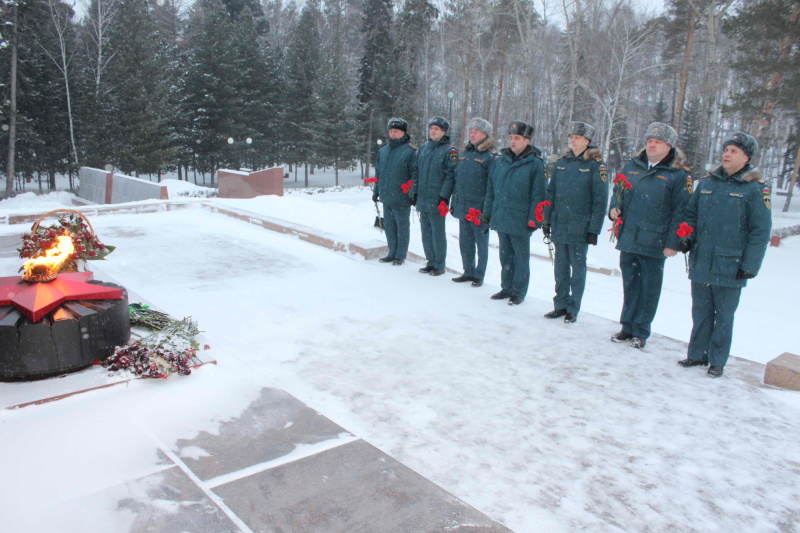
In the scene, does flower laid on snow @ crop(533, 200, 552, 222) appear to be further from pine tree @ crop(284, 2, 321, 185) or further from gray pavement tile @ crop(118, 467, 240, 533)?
pine tree @ crop(284, 2, 321, 185)

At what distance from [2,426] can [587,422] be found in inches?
131

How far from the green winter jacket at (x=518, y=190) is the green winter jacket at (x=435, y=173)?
2.95ft

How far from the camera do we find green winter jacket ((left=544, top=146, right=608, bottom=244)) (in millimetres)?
5316

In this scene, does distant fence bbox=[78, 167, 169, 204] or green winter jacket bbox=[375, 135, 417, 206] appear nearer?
green winter jacket bbox=[375, 135, 417, 206]

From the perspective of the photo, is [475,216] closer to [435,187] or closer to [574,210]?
[435,187]

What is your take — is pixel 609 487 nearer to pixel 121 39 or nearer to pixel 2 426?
pixel 2 426

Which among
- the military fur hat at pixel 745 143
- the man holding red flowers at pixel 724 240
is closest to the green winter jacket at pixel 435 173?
the man holding red flowers at pixel 724 240

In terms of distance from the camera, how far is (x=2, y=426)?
10.7ft

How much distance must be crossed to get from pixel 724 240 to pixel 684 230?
28cm

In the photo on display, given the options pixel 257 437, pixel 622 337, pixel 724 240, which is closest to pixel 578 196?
pixel 622 337

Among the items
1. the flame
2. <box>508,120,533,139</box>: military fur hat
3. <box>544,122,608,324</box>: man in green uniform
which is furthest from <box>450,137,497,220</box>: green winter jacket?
the flame

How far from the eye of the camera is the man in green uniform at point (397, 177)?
24.3ft

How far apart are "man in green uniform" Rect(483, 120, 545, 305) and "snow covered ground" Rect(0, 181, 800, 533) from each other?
0.34m

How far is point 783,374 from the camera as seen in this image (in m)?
4.18
